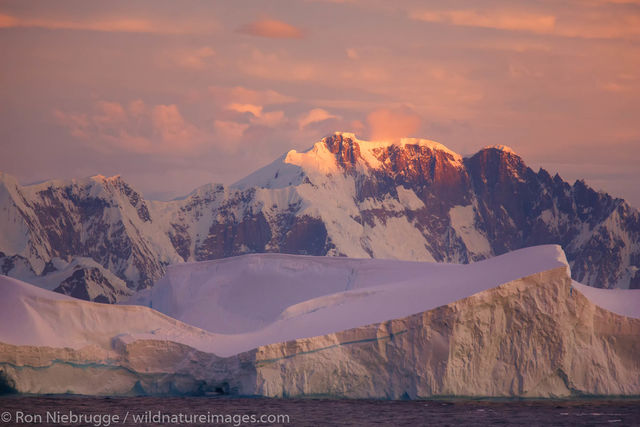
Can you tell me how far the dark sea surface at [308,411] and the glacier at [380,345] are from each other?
1.21m

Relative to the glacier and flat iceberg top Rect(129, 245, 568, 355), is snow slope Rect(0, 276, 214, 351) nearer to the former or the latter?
the glacier

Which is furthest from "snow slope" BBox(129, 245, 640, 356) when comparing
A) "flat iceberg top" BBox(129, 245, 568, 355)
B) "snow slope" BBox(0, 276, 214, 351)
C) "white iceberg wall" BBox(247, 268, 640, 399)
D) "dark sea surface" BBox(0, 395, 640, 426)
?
"dark sea surface" BBox(0, 395, 640, 426)

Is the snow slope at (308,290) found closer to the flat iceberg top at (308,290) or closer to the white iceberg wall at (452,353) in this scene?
the flat iceberg top at (308,290)

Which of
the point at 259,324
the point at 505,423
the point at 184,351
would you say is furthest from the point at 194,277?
the point at 505,423

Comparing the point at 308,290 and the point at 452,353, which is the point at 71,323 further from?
the point at 308,290

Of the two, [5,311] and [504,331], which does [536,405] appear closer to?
[504,331]

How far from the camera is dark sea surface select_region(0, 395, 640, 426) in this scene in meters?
55.1

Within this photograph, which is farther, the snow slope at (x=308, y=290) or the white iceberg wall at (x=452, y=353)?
the snow slope at (x=308, y=290)

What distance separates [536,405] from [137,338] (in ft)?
79.5

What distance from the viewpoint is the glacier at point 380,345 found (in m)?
64.6

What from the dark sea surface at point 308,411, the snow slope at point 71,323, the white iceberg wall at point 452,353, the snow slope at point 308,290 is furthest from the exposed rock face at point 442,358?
the snow slope at point 71,323

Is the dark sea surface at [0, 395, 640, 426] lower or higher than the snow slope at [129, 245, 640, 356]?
lower

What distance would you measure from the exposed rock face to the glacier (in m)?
0.06

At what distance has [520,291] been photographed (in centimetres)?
6500
